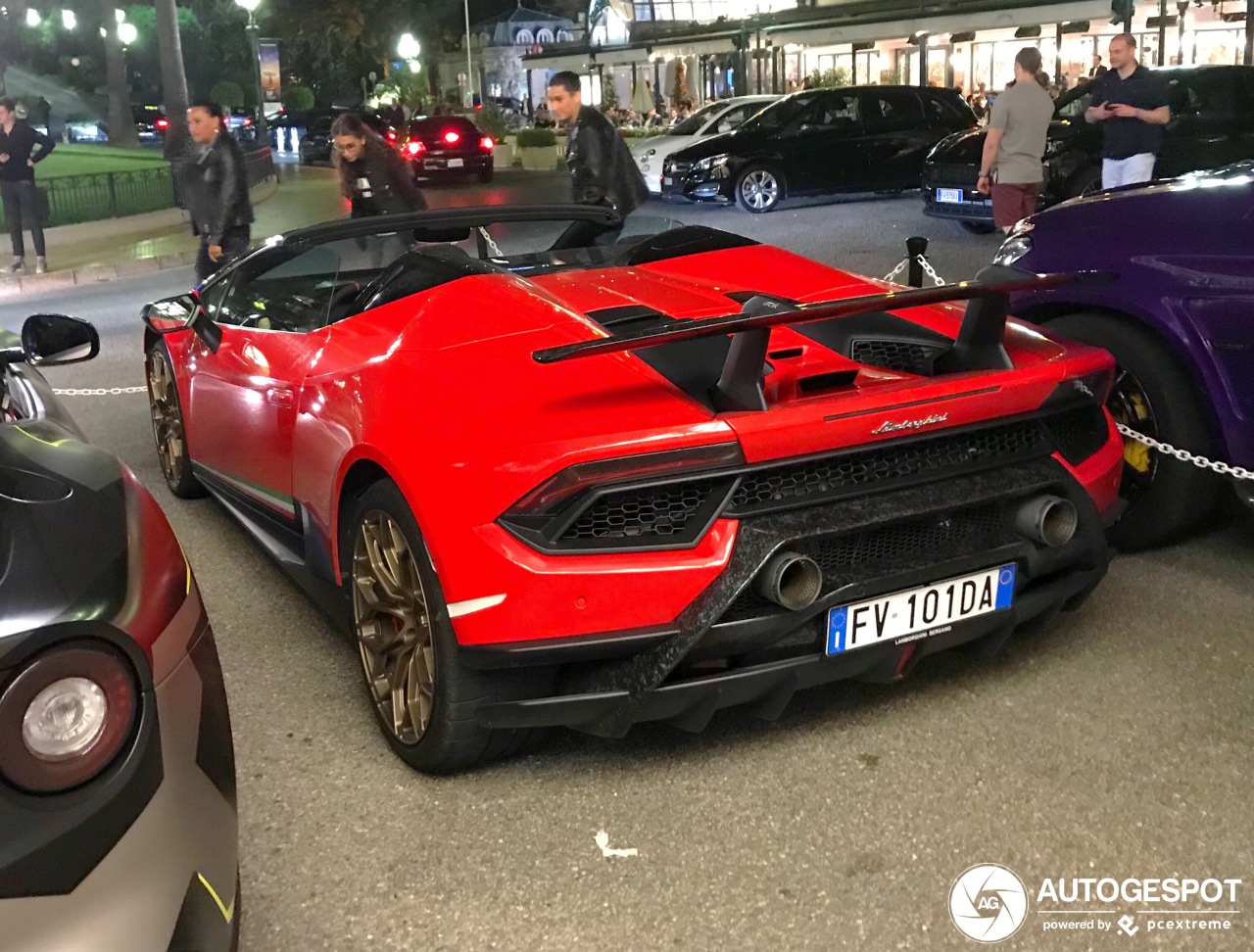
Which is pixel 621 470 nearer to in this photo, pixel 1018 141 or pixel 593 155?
pixel 593 155

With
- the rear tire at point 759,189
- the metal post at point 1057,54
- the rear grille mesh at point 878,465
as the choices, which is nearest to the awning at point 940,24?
the metal post at point 1057,54

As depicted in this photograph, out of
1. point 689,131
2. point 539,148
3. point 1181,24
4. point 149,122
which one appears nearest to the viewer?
point 689,131

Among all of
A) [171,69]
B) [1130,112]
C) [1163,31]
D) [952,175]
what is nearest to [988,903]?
[1130,112]

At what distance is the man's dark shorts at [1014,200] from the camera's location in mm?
10430

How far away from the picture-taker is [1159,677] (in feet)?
11.5

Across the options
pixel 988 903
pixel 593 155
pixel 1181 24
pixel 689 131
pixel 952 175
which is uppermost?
pixel 1181 24

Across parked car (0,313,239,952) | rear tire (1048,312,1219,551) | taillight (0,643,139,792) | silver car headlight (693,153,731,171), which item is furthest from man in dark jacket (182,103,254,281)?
silver car headlight (693,153,731,171)

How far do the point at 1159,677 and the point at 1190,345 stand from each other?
1.17 meters

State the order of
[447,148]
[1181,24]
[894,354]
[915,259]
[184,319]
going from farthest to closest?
1. [447,148]
2. [1181,24]
3. [184,319]
4. [915,259]
5. [894,354]

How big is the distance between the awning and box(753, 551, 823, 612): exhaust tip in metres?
26.8

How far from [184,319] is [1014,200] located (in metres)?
7.53

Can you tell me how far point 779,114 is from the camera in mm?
18078

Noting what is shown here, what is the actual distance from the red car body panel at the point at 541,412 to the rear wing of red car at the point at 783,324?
0.08 metres

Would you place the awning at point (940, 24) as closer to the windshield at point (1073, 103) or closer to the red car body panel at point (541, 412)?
the windshield at point (1073, 103)
